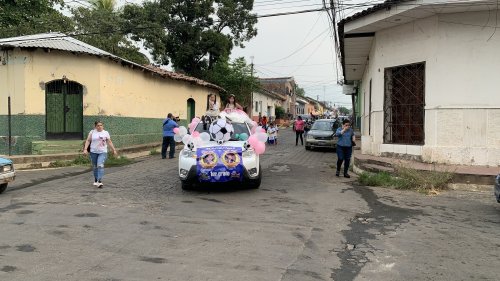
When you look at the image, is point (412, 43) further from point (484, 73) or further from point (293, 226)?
point (293, 226)

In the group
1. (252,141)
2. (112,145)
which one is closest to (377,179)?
(252,141)

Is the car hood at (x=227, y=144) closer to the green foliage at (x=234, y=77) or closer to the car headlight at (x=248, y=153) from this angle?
the car headlight at (x=248, y=153)

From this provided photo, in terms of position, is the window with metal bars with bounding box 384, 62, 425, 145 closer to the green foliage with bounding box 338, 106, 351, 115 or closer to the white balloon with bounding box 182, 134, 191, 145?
the white balloon with bounding box 182, 134, 191, 145

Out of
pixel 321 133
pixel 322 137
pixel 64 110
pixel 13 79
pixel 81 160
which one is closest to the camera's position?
pixel 81 160

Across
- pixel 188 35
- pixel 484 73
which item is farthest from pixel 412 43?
pixel 188 35

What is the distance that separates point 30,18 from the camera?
24.3 metres

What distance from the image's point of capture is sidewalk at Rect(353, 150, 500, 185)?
31.6 feet

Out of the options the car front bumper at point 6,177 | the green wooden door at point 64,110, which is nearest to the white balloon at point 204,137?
the car front bumper at point 6,177

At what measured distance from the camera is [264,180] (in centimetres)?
1116

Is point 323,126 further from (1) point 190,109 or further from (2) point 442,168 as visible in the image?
(2) point 442,168

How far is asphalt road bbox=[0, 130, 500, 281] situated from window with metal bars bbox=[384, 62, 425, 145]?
8.80 feet

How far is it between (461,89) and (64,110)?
1266 cm

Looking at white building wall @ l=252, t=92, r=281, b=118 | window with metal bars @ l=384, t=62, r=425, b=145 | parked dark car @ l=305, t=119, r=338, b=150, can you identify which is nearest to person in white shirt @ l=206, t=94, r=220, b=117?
window with metal bars @ l=384, t=62, r=425, b=145

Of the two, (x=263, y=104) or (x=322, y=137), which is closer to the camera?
(x=322, y=137)
